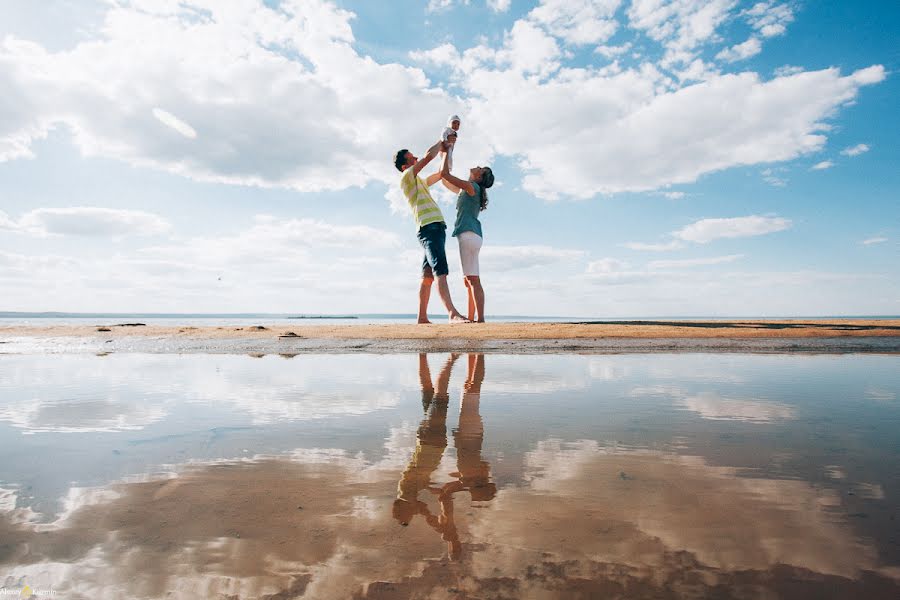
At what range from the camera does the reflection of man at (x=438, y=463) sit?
4.70 feet

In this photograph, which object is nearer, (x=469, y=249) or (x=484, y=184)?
(x=469, y=249)

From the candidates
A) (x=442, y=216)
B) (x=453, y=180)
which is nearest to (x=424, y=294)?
(x=442, y=216)

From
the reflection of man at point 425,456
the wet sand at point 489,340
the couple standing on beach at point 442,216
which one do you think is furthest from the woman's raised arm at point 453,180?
the reflection of man at point 425,456

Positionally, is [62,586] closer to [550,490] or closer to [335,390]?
[550,490]

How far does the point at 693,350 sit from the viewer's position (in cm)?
675

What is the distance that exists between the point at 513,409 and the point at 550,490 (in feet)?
4.31

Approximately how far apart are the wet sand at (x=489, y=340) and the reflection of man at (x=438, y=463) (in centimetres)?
388

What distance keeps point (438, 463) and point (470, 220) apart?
707cm

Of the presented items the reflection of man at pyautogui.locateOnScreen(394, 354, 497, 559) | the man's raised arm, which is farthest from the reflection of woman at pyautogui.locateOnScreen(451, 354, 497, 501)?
the man's raised arm

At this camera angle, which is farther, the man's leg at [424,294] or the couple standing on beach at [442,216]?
the man's leg at [424,294]

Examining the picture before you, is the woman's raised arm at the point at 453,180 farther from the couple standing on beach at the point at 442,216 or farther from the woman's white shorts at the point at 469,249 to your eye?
the woman's white shorts at the point at 469,249

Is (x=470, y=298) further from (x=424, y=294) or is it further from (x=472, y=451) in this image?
(x=472, y=451)

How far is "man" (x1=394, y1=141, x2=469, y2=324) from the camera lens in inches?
320

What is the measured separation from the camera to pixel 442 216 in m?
8.47
